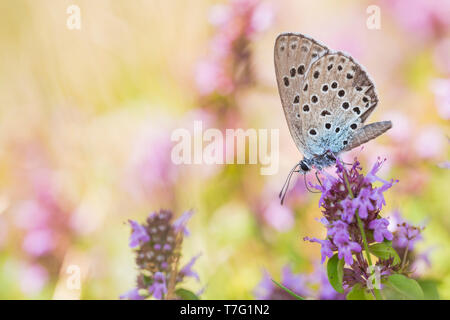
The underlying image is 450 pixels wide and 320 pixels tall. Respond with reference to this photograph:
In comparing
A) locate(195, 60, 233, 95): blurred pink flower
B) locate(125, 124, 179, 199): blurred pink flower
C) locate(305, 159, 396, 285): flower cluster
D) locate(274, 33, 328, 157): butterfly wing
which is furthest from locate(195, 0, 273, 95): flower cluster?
locate(305, 159, 396, 285): flower cluster

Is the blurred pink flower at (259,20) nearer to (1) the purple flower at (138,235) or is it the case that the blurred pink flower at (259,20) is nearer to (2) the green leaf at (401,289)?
(1) the purple flower at (138,235)

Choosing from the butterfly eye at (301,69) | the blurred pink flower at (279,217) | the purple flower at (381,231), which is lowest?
the purple flower at (381,231)

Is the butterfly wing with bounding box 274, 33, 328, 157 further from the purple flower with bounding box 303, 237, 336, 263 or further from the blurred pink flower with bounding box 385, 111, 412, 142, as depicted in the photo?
the blurred pink flower with bounding box 385, 111, 412, 142

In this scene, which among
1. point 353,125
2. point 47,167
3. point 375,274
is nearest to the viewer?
point 375,274

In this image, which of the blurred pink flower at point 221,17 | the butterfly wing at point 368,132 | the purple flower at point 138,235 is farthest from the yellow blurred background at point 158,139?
the purple flower at point 138,235

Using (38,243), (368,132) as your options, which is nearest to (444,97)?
(368,132)

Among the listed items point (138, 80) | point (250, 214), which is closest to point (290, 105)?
point (250, 214)
